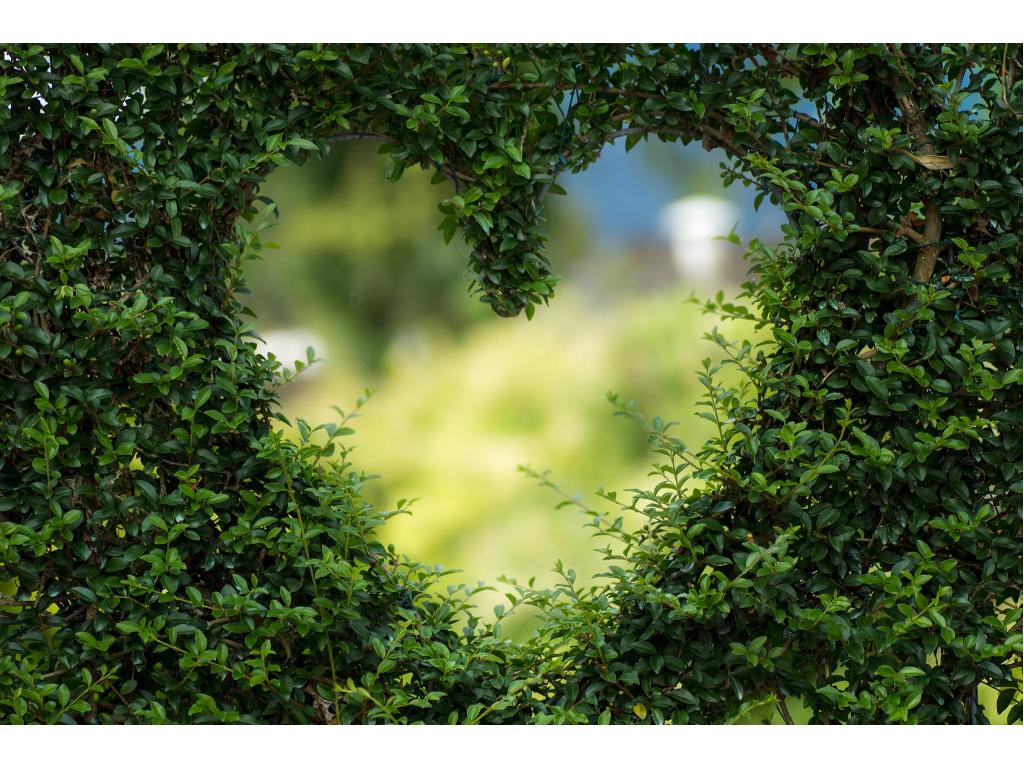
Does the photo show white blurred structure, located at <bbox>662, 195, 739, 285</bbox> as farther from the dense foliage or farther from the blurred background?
the dense foliage

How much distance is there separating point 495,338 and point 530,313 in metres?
2.50

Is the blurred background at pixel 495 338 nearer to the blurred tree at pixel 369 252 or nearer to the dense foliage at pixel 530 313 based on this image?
the blurred tree at pixel 369 252

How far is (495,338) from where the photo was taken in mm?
4445

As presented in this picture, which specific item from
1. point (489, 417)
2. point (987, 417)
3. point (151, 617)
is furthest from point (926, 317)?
point (489, 417)

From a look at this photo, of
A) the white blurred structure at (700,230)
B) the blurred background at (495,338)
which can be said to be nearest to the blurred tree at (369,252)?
the blurred background at (495,338)

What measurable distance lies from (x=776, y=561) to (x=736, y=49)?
3.67 feet

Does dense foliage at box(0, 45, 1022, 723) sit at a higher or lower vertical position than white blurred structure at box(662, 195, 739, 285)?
lower

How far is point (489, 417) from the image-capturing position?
14.0 feet

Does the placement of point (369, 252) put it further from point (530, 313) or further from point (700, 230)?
point (530, 313)

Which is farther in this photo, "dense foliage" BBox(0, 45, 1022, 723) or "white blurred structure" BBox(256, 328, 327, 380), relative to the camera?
"white blurred structure" BBox(256, 328, 327, 380)

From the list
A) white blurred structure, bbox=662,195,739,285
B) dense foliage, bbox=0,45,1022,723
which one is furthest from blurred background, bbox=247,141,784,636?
dense foliage, bbox=0,45,1022,723

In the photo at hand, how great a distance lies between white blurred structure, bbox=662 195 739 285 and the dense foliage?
2.78m

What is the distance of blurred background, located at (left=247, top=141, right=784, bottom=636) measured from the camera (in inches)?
159

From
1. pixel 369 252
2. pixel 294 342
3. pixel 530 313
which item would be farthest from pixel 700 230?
pixel 530 313
